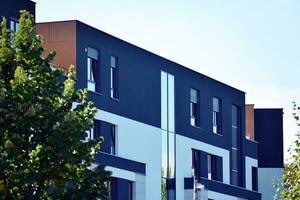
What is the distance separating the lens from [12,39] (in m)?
35.5

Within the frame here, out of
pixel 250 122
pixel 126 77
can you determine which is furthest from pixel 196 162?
pixel 250 122

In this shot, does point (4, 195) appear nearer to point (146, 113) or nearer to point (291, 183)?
point (291, 183)

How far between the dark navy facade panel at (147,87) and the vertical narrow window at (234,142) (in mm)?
658

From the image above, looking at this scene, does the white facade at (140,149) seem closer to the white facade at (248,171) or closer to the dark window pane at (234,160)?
the dark window pane at (234,160)

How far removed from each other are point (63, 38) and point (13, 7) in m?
6.88

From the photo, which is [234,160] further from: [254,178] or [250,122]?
[250,122]

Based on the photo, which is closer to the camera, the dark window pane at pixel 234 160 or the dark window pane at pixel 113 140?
the dark window pane at pixel 113 140

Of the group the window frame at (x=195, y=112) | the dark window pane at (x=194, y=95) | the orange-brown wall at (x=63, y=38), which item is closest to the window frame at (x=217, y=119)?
the window frame at (x=195, y=112)

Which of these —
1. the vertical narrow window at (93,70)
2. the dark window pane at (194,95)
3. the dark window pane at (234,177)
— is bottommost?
the dark window pane at (234,177)

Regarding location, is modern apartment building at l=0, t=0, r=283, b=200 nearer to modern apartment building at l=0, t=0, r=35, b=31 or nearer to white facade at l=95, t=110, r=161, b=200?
white facade at l=95, t=110, r=161, b=200

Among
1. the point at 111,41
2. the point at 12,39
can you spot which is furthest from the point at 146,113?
the point at 12,39

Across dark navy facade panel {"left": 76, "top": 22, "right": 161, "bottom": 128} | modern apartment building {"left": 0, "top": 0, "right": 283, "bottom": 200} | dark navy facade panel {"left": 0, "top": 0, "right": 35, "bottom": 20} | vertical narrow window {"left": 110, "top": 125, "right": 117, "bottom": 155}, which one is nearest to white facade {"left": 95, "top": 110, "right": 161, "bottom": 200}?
modern apartment building {"left": 0, "top": 0, "right": 283, "bottom": 200}

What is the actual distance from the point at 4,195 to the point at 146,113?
3184 cm

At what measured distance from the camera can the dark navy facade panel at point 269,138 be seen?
90812 millimetres
